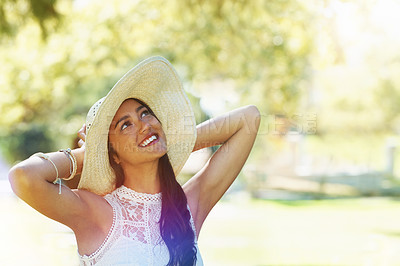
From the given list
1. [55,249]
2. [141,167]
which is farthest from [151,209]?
[55,249]

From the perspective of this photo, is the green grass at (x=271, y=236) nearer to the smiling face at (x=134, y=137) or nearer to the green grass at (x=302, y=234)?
the green grass at (x=302, y=234)

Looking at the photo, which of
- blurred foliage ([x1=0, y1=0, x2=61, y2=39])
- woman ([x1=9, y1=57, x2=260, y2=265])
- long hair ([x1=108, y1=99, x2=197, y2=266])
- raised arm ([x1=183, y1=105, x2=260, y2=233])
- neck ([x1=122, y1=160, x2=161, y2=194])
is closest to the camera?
woman ([x1=9, y1=57, x2=260, y2=265])

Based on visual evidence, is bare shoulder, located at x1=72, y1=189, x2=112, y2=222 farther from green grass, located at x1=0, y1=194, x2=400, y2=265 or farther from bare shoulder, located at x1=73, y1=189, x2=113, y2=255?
green grass, located at x1=0, y1=194, x2=400, y2=265

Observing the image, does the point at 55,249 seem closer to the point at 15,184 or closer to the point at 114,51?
the point at 15,184

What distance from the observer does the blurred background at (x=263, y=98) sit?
25.6 ft

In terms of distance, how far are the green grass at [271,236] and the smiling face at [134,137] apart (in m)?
3.69

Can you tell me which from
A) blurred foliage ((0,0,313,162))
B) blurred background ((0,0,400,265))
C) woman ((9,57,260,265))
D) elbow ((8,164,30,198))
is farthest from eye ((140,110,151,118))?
blurred foliage ((0,0,313,162))

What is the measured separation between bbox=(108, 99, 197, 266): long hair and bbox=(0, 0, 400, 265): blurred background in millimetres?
4425

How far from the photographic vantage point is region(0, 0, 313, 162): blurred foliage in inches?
437

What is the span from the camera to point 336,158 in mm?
14797

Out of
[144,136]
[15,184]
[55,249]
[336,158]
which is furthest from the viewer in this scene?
[336,158]

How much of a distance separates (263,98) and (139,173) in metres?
10.5

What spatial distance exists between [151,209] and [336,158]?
536 inches

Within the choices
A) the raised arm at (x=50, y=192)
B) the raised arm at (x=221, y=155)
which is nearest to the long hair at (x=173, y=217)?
the raised arm at (x=221, y=155)
